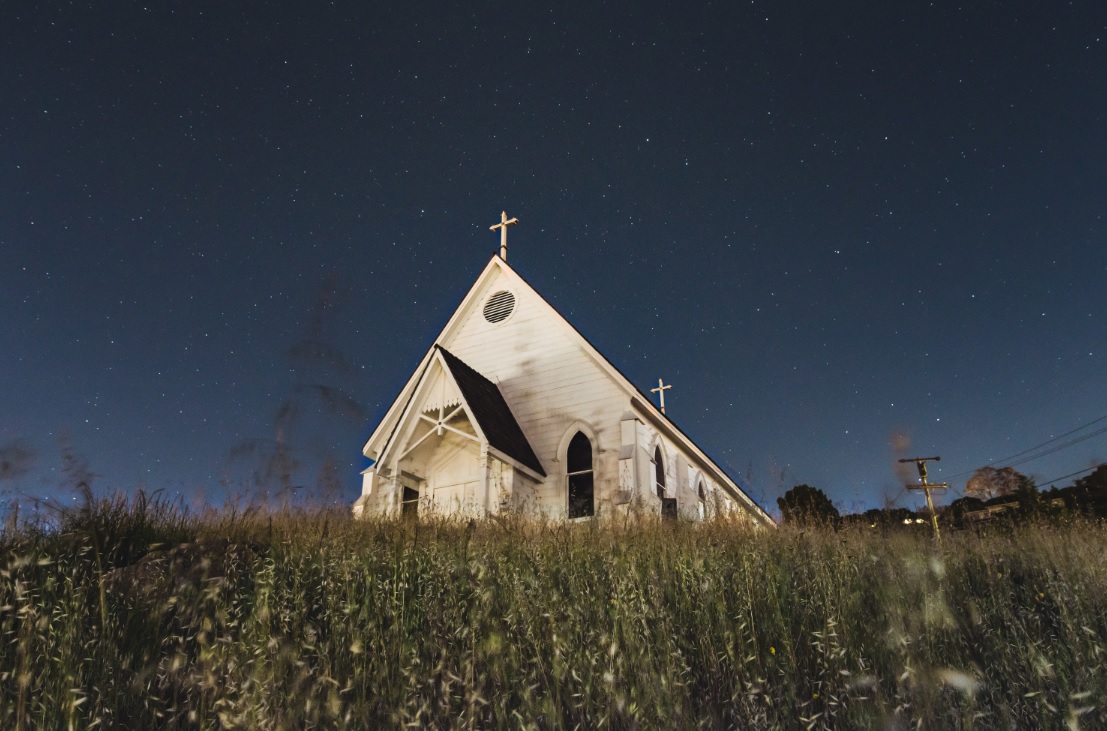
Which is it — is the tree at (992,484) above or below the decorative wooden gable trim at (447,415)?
below

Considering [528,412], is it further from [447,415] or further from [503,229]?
[503,229]

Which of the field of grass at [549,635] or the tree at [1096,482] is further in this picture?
the tree at [1096,482]

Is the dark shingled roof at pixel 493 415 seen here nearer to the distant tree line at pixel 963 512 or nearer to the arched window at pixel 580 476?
the arched window at pixel 580 476

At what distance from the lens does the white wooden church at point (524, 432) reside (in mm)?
17391

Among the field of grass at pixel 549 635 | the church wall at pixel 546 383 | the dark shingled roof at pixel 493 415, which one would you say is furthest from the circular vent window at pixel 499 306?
the field of grass at pixel 549 635

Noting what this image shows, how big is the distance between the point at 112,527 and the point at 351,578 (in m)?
3.16

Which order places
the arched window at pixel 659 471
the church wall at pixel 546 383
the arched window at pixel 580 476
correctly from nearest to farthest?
the arched window at pixel 580 476 < the church wall at pixel 546 383 < the arched window at pixel 659 471

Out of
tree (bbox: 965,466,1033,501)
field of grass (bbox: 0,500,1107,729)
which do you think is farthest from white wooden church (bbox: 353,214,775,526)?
field of grass (bbox: 0,500,1107,729)

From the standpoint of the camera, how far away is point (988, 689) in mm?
4617

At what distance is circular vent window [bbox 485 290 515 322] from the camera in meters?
21.5

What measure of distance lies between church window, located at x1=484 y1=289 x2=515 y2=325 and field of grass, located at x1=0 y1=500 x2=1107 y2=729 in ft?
47.8

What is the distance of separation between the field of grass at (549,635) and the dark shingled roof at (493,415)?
9803mm

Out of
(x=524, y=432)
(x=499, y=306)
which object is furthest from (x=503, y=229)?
(x=524, y=432)

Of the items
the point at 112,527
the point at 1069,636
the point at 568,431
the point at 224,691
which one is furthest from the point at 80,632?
the point at 568,431
